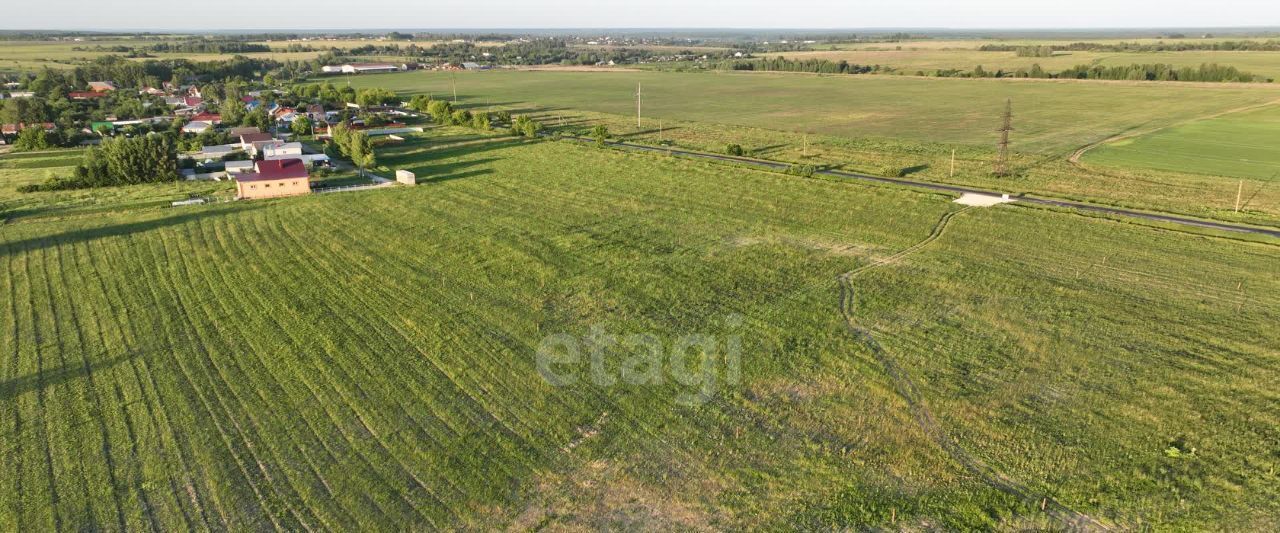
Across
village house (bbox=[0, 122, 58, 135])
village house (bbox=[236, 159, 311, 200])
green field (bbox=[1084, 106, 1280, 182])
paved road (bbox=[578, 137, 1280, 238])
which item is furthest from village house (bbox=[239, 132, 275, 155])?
green field (bbox=[1084, 106, 1280, 182])

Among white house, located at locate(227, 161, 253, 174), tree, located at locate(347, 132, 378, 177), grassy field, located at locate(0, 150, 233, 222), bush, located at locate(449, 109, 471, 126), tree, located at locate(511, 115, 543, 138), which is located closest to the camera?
grassy field, located at locate(0, 150, 233, 222)

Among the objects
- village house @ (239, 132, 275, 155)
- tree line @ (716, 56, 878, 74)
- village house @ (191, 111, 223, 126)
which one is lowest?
village house @ (239, 132, 275, 155)

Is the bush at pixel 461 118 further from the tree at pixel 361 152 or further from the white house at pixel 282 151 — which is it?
the tree at pixel 361 152

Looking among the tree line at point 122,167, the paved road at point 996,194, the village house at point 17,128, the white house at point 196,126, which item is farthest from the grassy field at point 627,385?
the village house at point 17,128

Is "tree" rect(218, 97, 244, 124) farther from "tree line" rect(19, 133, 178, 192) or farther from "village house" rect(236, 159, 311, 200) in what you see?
"village house" rect(236, 159, 311, 200)

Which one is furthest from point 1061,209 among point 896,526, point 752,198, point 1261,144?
point 1261,144

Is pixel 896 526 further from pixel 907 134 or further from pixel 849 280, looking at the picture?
pixel 907 134

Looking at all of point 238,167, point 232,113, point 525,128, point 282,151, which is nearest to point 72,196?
point 238,167

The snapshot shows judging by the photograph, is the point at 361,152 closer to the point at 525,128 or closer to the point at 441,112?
the point at 525,128
